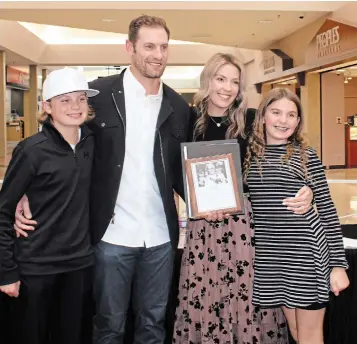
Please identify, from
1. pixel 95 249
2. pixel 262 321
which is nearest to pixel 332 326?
pixel 262 321

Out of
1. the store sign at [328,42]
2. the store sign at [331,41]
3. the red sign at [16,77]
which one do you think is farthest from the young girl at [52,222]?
the red sign at [16,77]

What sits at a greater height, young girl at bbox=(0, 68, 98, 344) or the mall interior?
the mall interior

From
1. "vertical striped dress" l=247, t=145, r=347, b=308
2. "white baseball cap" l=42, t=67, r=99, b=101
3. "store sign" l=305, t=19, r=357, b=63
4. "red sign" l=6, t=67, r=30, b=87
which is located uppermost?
"red sign" l=6, t=67, r=30, b=87

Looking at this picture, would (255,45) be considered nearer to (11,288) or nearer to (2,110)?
(2,110)

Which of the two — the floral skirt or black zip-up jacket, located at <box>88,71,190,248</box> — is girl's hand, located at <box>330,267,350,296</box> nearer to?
the floral skirt

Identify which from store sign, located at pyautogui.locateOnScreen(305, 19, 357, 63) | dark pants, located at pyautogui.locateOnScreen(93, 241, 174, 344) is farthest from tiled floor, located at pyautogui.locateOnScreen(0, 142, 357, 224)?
dark pants, located at pyautogui.locateOnScreen(93, 241, 174, 344)

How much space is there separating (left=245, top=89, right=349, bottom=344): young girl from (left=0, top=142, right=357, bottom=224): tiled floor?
3.57 meters

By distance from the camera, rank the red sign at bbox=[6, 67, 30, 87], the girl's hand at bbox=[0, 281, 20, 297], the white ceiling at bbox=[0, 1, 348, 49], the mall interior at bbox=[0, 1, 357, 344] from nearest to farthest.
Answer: the girl's hand at bbox=[0, 281, 20, 297]
the white ceiling at bbox=[0, 1, 348, 49]
the mall interior at bbox=[0, 1, 357, 344]
the red sign at bbox=[6, 67, 30, 87]

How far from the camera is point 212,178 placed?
7.41 ft

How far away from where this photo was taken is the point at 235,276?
2420 millimetres

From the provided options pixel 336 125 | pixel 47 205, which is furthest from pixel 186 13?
pixel 47 205

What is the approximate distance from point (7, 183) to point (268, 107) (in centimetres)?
117

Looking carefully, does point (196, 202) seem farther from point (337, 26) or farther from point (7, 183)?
point (337, 26)

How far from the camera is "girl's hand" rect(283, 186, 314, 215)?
215 centimetres
